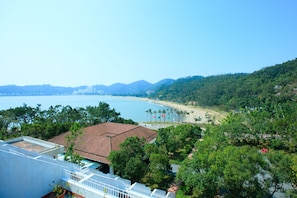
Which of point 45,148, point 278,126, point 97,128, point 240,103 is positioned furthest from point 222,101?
point 45,148

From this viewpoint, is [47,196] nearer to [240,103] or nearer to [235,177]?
[235,177]

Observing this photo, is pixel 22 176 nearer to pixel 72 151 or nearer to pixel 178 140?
pixel 72 151

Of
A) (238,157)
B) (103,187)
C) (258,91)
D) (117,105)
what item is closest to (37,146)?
(103,187)

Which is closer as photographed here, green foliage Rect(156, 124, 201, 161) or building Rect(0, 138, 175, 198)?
building Rect(0, 138, 175, 198)

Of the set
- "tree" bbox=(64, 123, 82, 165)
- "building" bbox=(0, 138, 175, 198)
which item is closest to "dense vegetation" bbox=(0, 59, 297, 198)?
"tree" bbox=(64, 123, 82, 165)

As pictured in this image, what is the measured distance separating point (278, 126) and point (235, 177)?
61.8 ft

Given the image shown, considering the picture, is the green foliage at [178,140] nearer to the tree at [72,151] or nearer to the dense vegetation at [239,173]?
the dense vegetation at [239,173]

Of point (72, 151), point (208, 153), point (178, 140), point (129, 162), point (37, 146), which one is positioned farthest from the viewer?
point (178, 140)

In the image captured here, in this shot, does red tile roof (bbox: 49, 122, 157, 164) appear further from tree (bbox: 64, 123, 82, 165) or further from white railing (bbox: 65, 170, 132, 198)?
white railing (bbox: 65, 170, 132, 198)

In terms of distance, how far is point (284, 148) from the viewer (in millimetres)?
22547

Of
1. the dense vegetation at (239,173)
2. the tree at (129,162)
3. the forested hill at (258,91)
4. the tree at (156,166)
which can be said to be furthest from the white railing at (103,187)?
the forested hill at (258,91)

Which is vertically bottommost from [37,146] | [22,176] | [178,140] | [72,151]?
[178,140]

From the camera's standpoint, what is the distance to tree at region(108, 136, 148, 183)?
10012mm

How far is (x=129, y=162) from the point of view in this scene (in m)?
10.1
